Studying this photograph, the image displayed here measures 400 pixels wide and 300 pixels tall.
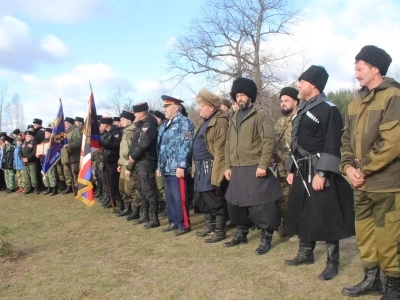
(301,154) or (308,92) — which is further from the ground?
(308,92)

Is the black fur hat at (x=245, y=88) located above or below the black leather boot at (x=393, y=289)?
above

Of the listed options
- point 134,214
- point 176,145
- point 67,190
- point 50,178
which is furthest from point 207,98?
point 50,178

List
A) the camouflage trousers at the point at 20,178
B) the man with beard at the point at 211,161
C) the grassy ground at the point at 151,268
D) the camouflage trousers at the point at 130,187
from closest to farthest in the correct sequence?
the grassy ground at the point at 151,268
the man with beard at the point at 211,161
the camouflage trousers at the point at 130,187
the camouflage trousers at the point at 20,178

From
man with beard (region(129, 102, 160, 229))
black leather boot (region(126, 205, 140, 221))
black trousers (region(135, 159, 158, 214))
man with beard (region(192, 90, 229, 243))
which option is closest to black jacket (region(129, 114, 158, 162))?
man with beard (region(129, 102, 160, 229))

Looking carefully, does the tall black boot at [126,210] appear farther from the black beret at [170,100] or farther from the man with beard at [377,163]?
the man with beard at [377,163]

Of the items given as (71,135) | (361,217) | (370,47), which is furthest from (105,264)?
(71,135)

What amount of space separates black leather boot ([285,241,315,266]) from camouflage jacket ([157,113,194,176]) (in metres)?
2.32

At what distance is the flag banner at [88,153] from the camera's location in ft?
24.0

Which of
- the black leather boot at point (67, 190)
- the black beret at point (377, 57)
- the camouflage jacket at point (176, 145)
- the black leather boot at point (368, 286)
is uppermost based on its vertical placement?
the black beret at point (377, 57)

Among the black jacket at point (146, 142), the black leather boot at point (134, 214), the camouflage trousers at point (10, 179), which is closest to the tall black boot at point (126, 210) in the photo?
the black leather boot at point (134, 214)

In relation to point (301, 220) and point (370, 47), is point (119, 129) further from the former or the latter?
point (370, 47)

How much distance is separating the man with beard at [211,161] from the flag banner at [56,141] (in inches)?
196

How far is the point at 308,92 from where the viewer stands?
4.31 metres

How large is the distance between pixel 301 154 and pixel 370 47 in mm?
1340
